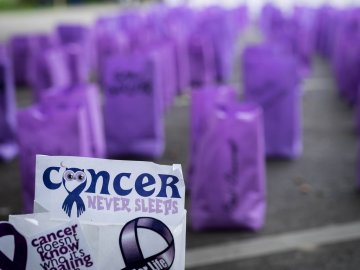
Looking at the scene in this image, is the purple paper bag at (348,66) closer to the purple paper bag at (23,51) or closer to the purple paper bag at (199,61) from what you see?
the purple paper bag at (199,61)

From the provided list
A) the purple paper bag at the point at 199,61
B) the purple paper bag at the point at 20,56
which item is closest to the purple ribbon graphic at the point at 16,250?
the purple paper bag at the point at 199,61

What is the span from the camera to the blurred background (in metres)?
3.95

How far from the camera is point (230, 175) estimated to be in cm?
399

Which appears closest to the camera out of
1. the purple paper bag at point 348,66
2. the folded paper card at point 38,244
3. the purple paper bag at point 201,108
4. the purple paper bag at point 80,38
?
the folded paper card at point 38,244

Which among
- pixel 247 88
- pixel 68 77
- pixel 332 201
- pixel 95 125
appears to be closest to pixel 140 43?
pixel 68 77

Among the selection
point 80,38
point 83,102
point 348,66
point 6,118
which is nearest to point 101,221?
point 83,102

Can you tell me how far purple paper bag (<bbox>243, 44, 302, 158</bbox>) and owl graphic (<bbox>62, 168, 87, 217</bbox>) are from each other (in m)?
3.70

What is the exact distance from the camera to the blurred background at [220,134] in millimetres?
3945

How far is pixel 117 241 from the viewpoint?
2.03m

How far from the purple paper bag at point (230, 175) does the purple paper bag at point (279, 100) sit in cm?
157

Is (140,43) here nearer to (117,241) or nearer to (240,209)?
(240,209)

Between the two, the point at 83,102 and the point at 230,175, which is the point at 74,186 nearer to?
the point at 230,175

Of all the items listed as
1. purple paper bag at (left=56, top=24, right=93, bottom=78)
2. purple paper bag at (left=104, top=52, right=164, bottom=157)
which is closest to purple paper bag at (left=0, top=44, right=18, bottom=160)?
purple paper bag at (left=104, top=52, right=164, bottom=157)

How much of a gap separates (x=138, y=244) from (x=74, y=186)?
0.95ft
